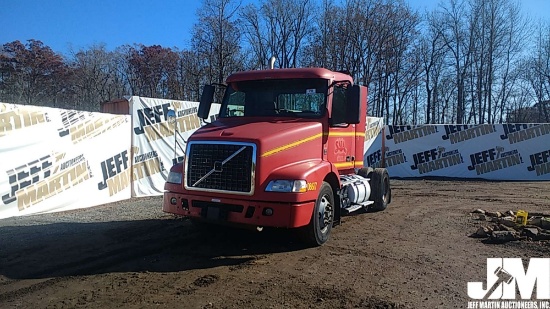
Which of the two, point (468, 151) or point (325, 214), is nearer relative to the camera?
point (325, 214)

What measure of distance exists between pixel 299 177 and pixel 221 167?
3.76 feet

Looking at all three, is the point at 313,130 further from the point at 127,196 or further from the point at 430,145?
the point at 430,145

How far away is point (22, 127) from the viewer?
8.88m

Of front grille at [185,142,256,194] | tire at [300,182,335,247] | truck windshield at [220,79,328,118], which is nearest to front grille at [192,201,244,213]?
front grille at [185,142,256,194]

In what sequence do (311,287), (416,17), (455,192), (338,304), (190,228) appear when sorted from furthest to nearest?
(416,17) → (455,192) → (190,228) → (311,287) → (338,304)

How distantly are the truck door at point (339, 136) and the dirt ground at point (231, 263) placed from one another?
4.54ft

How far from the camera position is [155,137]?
12859 millimetres

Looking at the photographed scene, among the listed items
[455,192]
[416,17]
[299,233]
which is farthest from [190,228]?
[416,17]

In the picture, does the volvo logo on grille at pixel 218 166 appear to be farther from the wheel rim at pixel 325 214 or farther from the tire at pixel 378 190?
the tire at pixel 378 190

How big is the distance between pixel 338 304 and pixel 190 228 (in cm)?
425

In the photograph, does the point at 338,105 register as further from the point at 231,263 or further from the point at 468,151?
the point at 468,151

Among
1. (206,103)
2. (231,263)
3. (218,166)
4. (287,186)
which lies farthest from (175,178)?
(206,103)

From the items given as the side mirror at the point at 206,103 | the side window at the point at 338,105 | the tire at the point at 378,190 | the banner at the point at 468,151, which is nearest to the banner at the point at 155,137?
the side mirror at the point at 206,103

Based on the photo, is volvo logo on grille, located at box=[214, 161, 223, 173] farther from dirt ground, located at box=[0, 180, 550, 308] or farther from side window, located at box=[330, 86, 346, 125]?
side window, located at box=[330, 86, 346, 125]
